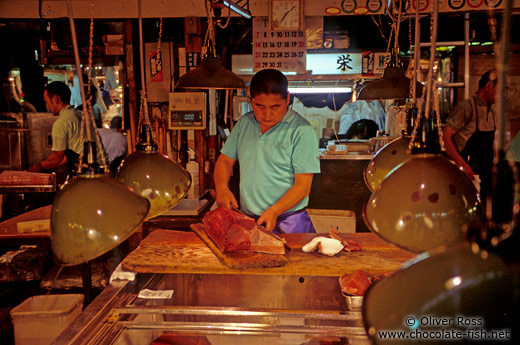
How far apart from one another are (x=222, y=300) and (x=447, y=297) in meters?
2.30

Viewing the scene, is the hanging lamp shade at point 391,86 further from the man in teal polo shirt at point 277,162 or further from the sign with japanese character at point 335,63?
the sign with japanese character at point 335,63

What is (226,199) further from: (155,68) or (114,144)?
(114,144)

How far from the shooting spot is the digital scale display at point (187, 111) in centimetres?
687

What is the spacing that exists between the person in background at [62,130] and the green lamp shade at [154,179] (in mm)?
4807

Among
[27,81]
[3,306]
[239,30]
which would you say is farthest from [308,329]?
[27,81]

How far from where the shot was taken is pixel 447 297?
839 millimetres

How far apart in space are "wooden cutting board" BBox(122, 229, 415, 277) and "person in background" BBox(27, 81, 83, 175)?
3.91 m

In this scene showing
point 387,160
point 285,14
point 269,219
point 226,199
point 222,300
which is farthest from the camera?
point 285,14

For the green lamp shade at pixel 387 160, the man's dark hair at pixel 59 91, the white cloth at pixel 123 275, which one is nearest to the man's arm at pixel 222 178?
the white cloth at pixel 123 275

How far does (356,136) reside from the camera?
10.6 meters

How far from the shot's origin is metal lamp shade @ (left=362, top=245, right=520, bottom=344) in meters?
0.80

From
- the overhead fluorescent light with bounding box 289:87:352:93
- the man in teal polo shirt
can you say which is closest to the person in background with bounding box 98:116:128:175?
the overhead fluorescent light with bounding box 289:87:352:93

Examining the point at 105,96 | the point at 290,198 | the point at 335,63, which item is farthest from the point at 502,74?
the point at 105,96

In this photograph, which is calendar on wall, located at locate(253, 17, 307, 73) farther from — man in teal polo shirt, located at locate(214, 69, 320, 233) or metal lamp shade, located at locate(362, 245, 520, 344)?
metal lamp shade, located at locate(362, 245, 520, 344)
